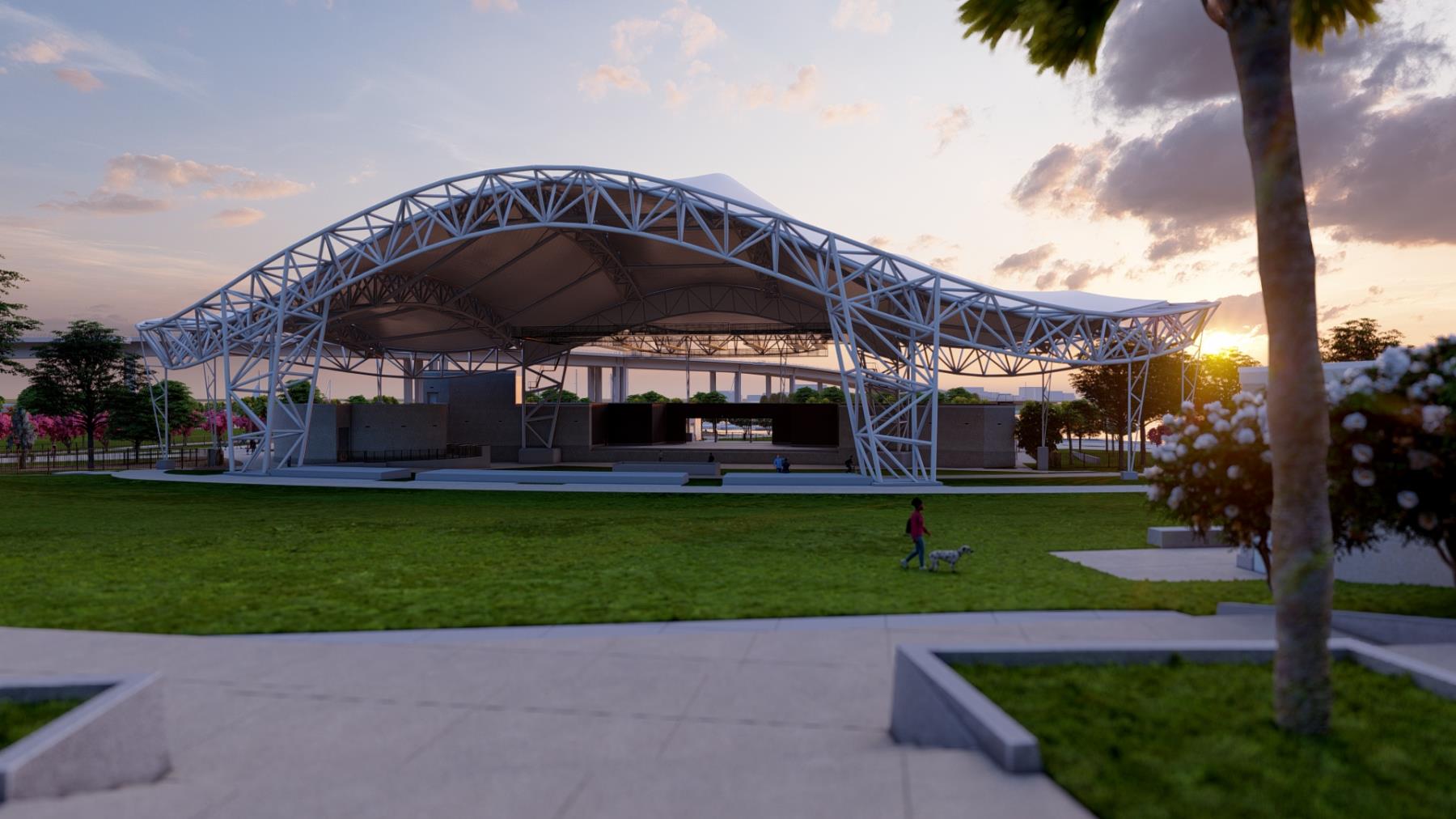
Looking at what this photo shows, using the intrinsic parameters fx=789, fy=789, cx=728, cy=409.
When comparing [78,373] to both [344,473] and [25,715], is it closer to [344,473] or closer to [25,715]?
[344,473]

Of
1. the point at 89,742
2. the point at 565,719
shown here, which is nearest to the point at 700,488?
the point at 565,719

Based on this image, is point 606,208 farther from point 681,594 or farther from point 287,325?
point 681,594

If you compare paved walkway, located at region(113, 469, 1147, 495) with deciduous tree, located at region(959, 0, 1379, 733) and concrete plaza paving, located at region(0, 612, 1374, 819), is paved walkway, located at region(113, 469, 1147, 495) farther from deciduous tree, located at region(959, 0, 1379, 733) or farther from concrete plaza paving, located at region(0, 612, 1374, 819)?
deciduous tree, located at region(959, 0, 1379, 733)

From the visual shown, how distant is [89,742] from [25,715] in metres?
1.57

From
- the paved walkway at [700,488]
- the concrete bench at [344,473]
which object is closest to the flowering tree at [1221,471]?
the paved walkway at [700,488]

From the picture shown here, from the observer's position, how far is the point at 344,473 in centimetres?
4141

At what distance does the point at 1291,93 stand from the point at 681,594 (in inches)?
391

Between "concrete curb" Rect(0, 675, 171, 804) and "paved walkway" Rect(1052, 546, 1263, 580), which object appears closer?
"concrete curb" Rect(0, 675, 171, 804)

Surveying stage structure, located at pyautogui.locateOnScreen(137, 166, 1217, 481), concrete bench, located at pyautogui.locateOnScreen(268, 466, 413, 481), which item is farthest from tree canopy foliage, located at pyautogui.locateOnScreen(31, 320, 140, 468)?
concrete bench, located at pyautogui.locateOnScreen(268, 466, 413, 481)

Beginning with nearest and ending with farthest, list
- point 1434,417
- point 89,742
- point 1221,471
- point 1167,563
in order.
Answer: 1. point 89,742
2. point 1434,417
3. point 1221,471
4. point 1167,563

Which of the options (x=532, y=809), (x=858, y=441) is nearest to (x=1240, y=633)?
(x=532, y=809)

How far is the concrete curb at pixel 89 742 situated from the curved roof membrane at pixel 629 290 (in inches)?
1129

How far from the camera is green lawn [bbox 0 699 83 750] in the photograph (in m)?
5.99

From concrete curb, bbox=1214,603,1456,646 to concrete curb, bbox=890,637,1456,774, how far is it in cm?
260
